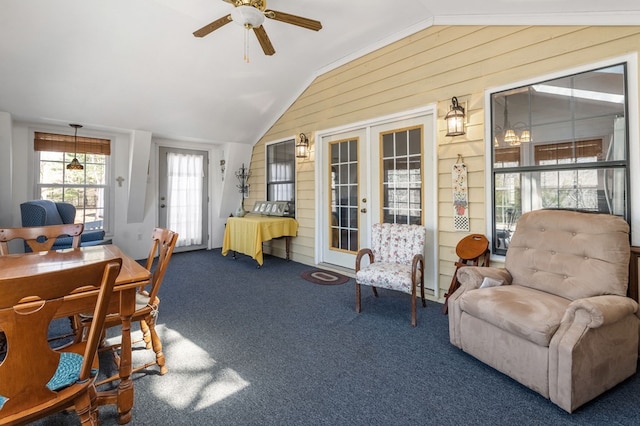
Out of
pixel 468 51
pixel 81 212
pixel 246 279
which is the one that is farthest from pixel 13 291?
pixel 81 212

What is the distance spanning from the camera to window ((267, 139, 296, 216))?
17.6 ft

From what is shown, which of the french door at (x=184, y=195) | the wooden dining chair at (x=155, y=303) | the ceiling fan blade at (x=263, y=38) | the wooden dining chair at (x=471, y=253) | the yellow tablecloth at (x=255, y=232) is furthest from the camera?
the french door at (x=184, y=195)

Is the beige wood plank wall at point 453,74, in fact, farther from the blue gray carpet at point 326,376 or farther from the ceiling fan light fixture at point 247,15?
the ceiling fan light fixture at point 247,15

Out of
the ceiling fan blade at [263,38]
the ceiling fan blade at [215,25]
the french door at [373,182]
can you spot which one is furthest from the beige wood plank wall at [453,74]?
the ceiling fan blade at [215,25]

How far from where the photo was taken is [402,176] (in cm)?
379

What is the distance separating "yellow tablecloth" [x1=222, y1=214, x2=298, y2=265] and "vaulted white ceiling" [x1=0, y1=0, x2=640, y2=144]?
1.98 metres

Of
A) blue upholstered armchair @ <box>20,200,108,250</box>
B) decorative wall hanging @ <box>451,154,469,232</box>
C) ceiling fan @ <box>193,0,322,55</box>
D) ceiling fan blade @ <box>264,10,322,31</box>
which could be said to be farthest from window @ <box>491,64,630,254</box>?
blue upholstered armchair @ <box>20,200,108,250</box>

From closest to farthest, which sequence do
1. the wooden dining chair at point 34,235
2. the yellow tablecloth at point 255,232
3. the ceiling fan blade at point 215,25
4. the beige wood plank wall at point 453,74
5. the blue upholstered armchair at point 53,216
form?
the wooden dining chair at point 34,235 → the beige wood plank wall at point 453,74 → the ceiling fan blade at point 215,25 → the blue upholstered armchair at point 53,216 → the yellow tablecloth at point 255,232

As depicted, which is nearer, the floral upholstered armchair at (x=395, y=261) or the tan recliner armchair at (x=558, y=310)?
the tan recliner armchair at (x=558, y=310)

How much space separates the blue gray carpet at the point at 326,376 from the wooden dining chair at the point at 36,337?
2.17 ft

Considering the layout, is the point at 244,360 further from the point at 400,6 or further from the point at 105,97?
the point at 105,97

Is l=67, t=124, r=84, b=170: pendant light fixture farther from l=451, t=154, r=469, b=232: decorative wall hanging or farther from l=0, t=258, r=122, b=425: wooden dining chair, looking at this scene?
l=451, t=154, r=469, b=232: decorative wall hanging

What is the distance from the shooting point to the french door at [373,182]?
3533 millimetres

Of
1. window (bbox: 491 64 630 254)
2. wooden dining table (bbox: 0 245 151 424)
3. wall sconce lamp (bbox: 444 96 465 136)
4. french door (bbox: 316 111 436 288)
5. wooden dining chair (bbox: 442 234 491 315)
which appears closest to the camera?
wooden dining table (bbox: 0 245 151 424)
